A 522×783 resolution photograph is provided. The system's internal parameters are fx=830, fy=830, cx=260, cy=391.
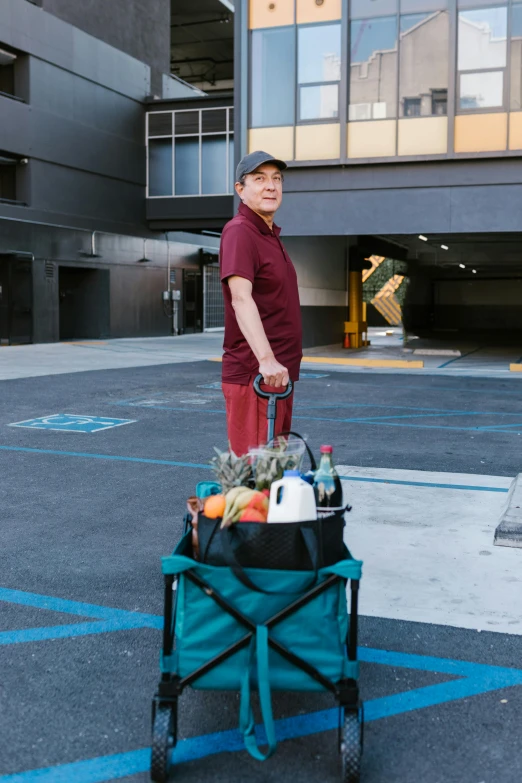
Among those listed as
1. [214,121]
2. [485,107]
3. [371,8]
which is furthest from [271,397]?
[214,121]

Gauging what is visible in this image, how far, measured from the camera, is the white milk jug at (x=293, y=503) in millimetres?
2762

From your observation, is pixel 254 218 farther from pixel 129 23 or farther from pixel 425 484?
pixel 129 23

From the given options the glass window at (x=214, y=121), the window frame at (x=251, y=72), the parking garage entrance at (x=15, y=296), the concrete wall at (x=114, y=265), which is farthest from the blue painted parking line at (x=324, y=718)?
the glass window at (x=214, y=121)

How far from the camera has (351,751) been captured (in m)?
2.52

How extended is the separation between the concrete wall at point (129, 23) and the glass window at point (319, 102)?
11.6m

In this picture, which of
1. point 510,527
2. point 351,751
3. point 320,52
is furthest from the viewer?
point 320,52

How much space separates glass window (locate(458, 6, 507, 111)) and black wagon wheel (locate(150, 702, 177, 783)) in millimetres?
17791

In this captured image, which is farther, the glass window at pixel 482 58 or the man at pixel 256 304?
the glass window at pixel 482 58

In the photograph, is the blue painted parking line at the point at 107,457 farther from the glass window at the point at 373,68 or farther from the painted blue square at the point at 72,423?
the glass window at the point at 373,68

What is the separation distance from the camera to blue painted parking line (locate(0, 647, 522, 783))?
103 inches

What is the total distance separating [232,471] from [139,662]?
943mm

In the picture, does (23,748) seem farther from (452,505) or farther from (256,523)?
(452,505)

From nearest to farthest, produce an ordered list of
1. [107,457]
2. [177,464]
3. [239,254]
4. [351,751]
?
[351,751], [239,254], [177,464], [107,457]

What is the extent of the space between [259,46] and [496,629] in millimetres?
18419
